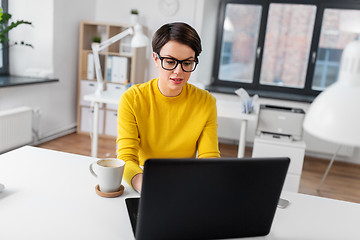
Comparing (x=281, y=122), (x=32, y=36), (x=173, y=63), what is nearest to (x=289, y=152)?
(x=281, y=122)

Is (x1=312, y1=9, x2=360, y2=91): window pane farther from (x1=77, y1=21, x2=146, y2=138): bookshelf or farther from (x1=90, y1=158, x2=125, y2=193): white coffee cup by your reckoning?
(x1=90, y1=158, x2=125, y2=193): white coffee cup

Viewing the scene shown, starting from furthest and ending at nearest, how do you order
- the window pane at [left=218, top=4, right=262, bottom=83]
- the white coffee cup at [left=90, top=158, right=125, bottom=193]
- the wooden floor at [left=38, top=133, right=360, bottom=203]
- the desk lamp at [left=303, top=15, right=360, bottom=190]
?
1. the window pane at [left=218, top=4, right=262, bottom=83]
2. the wooden floor at [left=38, top=133, right=360, bottom=203]
3. the white coffee cup at [left=90, top=158, right=125, bottom=193]
4. the desk lamp at [left=303, top=15, right=360, bottom=190]

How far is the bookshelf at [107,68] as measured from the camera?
4246mm

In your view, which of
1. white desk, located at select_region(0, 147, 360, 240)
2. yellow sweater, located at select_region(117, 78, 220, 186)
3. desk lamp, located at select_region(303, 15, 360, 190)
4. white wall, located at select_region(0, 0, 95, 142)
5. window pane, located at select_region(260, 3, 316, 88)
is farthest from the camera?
window pane, located at select_region(260, 3, 316, 88)

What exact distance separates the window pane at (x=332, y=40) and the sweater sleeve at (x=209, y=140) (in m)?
3.37

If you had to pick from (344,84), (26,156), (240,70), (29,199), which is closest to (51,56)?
(240,70)

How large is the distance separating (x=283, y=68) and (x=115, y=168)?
3.88 metres

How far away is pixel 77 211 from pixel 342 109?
2.74ft

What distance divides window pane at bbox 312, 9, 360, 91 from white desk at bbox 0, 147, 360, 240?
3526mm

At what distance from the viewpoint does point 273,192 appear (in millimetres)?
893

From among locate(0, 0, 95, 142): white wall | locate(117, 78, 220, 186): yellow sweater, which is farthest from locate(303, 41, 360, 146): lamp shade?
locate(0, 0, 95, 142): white wall

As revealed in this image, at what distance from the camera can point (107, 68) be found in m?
4.31

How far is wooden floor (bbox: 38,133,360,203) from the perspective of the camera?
10.6ft

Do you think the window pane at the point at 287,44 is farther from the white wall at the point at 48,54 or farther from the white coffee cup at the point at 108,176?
the white coffee cup at the point at 108,176
